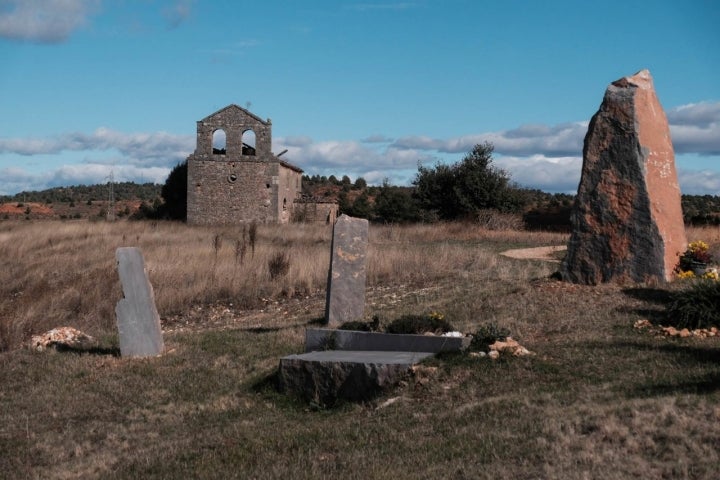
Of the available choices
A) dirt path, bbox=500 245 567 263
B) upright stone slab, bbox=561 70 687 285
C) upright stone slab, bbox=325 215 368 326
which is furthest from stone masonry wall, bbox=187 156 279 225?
upright stone slab, bbox=561 70 687 285

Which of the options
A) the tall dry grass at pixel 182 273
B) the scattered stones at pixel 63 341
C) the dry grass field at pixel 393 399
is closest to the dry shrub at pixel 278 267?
the tall dry grass at pixel 182 273

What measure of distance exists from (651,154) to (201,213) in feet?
115

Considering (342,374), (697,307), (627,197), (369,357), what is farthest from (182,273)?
(697,307)

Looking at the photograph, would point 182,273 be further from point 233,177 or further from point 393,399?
point 233,177

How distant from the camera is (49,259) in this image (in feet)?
75.0

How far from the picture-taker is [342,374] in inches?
337

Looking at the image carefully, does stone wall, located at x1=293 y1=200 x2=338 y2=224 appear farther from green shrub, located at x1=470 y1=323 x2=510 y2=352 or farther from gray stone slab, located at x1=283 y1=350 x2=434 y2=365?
green shrub, located at x1=470 y1=323 x2=510 y2=352

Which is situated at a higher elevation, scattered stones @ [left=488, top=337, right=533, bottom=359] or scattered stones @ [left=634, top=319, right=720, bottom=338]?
scattered stones @ [left=634, top=319, right=720, bottom=338]

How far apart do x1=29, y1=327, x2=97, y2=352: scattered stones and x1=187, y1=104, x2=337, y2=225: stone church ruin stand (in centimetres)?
3113

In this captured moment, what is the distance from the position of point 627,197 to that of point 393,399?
264 inches

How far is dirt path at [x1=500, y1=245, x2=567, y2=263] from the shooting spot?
64.5 feet

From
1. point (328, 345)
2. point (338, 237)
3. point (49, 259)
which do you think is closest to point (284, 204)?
point (49, 259)

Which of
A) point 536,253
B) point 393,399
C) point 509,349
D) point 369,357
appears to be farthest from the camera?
point 536,253

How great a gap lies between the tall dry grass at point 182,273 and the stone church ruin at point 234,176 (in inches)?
699
